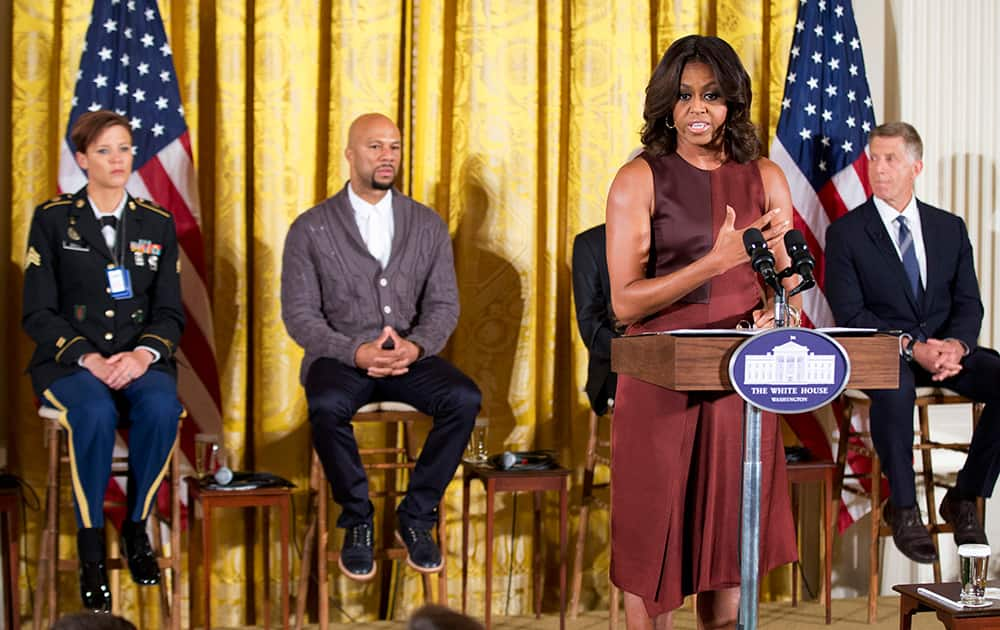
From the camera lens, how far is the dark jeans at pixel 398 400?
13.2 feet

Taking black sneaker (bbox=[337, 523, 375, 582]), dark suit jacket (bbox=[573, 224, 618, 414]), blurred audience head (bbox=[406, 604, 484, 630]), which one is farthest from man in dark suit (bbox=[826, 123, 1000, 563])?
blurred audience head (bbox=[406, 604, 484, 630])

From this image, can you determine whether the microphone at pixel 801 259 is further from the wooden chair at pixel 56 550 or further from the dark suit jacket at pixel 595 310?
the wooden chair at pixel 56 550

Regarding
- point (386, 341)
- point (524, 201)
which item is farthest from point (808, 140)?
point (386, 341)

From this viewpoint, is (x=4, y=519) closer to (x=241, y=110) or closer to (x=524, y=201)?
(x=241, y=110)

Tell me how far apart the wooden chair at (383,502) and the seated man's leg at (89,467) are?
738mm

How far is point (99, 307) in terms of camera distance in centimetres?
410

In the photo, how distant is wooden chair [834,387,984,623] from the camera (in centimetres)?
446

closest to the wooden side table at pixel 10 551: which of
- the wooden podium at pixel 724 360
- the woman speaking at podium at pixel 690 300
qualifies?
the woman speaking at podium at pixel 690 300

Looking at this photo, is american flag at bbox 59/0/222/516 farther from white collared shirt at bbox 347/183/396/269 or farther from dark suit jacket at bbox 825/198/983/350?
dark suit jacket at bbox 825/198/983/350

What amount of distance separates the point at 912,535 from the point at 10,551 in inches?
126

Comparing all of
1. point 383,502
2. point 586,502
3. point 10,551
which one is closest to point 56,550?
point 10,551

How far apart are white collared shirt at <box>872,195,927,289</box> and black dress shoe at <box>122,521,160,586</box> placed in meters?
3.00

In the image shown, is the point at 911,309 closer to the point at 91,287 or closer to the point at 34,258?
the point at 91,287

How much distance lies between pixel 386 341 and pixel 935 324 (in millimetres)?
2149
